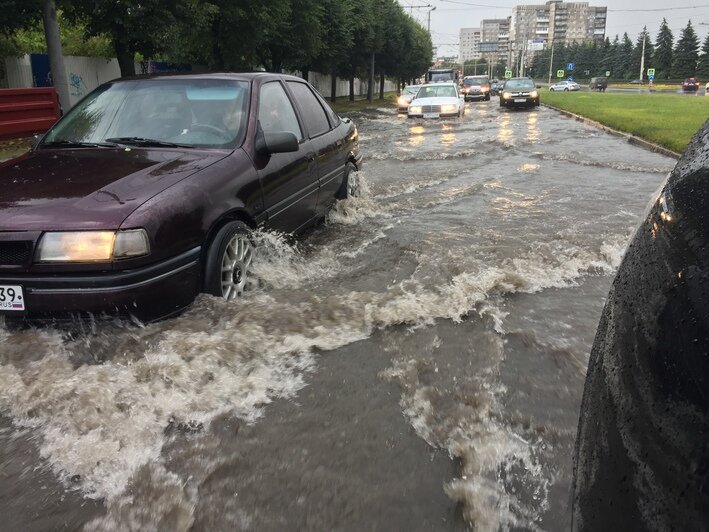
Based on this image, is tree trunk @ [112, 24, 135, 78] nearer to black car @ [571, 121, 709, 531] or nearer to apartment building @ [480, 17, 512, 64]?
black car @ [571, 121, 709, 531]

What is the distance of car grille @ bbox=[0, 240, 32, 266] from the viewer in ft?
10.4

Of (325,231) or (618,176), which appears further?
(618,176)

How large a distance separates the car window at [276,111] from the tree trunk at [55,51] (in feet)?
28.6

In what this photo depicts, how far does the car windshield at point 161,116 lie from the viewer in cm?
448

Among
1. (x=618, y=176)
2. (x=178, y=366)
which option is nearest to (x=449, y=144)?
(x=618, y=176)

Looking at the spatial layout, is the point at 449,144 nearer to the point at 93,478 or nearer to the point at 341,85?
the point at 93,478

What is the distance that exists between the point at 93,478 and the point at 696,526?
2.24m

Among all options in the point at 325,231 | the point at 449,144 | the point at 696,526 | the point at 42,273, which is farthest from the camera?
the point at 449,144

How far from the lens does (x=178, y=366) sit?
328 centimetres

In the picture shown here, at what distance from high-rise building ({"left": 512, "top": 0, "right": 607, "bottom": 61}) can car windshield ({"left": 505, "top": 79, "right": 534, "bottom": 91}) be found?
121721mm

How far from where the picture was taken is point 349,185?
7.05m

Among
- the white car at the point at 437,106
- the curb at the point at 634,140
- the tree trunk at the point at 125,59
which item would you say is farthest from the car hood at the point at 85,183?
the white car at the point at 437,106

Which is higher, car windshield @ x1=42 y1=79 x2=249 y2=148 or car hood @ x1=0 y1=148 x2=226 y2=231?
car windshield @ x1=42 y1=79 x2=249 y2=148

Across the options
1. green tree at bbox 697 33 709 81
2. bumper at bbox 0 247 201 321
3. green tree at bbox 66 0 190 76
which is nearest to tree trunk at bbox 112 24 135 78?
green tree at bbox 66 0 190 76
